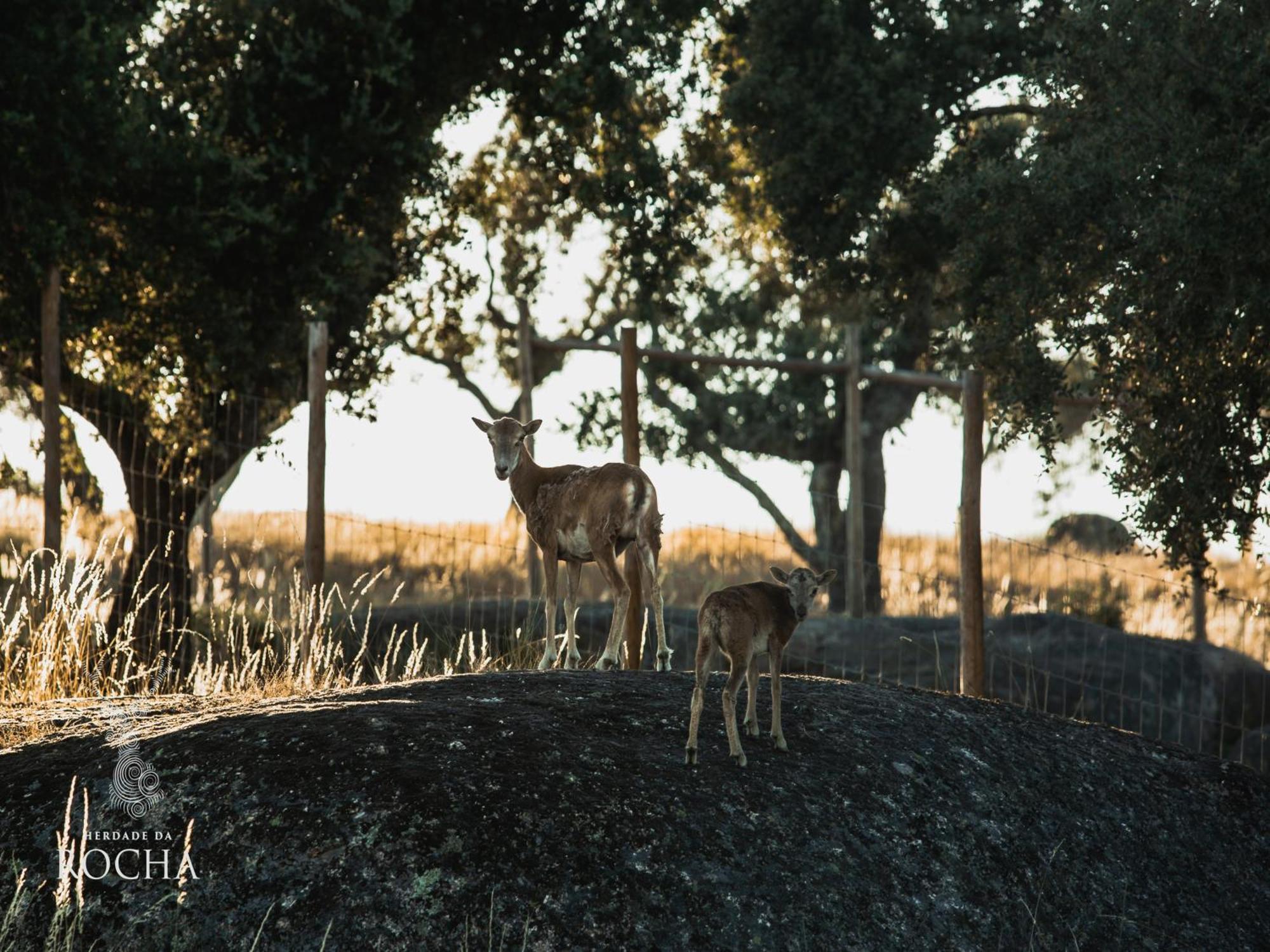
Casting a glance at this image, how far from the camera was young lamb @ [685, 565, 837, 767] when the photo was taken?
6.54m

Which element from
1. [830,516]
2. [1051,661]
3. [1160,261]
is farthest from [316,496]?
[830,516]

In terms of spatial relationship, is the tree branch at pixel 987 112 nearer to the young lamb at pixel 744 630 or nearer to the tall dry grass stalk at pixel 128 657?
the tall dry grass stalk at pixel 128 657

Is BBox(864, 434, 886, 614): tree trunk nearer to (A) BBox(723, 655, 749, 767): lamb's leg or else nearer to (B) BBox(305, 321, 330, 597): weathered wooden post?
(B) BBox(305, 321, 330, 597): weathered wooden post

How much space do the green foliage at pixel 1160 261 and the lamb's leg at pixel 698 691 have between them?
223 inches

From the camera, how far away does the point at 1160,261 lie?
11.0 meters

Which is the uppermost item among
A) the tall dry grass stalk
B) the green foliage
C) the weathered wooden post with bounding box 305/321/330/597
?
the green foliage

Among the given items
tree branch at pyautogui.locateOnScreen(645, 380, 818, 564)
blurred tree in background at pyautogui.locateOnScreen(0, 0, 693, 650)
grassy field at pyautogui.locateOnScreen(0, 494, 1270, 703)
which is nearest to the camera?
grassy field at pyautogui.locateOnScreen(0, 494, 1270, 703)

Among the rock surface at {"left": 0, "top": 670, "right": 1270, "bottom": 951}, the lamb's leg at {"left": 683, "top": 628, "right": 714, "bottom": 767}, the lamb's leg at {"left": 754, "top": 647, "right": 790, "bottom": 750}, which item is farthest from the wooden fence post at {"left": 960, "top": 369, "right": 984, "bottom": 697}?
the lamb's leg at {"left": 683, "top": 628, "right": 714, "bottom": 767}

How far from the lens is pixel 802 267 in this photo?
1822 centimetres

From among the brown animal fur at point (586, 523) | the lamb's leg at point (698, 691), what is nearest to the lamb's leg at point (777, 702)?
the lamb's leg at point (698, 691)

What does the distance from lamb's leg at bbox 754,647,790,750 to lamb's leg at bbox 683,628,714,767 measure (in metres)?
0.32

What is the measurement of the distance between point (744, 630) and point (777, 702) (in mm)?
502

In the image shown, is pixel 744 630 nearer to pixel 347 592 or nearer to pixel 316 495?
pixel 316 495

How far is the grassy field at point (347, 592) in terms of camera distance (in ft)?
31.3
